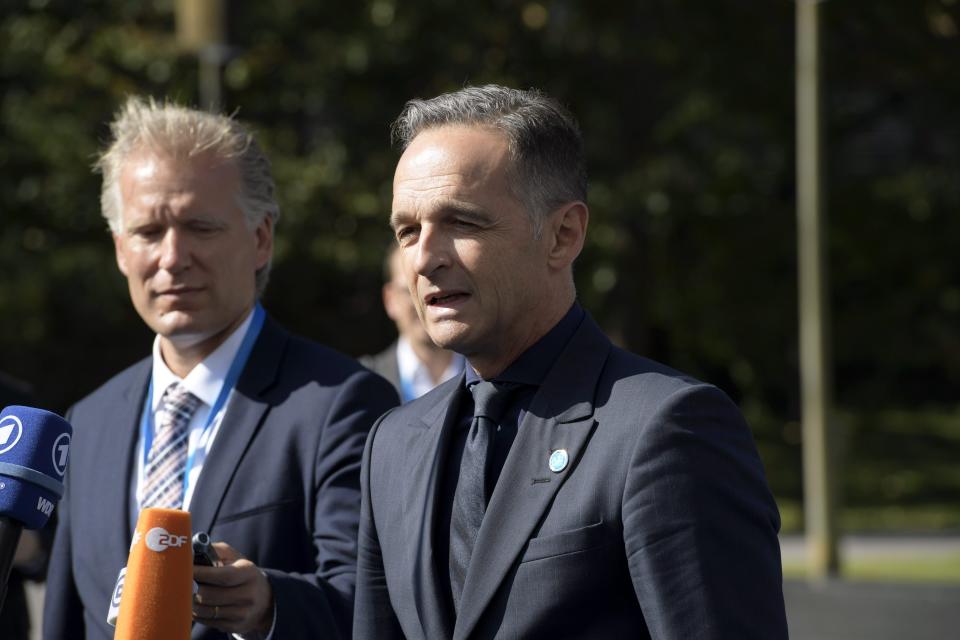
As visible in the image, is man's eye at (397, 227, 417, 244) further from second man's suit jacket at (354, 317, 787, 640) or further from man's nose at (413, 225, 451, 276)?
second man's suit jacket at (354, 317, 787, 640)

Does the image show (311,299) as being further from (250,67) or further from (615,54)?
(615,54)

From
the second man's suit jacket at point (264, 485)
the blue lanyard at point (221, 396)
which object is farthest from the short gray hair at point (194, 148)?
the second man's suit jacket at point (264, 485)

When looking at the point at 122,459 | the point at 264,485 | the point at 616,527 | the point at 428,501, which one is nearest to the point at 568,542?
the point at 616,527

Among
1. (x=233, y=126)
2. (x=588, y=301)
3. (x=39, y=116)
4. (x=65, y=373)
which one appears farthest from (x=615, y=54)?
(x=233, y=126)

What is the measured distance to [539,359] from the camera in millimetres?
2992

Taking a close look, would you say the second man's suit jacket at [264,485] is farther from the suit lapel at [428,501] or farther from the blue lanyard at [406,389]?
the blue lanyard at [406,389]

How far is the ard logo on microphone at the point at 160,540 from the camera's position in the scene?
280 cm

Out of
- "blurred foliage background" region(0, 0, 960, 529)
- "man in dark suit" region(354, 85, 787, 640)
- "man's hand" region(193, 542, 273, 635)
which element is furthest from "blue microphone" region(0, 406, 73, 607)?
"blurred foliage background" region(0, 0, 960, 529)

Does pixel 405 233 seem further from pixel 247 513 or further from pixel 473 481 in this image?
pixel 247 513

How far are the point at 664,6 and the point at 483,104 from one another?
1815 cm

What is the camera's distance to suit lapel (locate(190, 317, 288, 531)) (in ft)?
12.4

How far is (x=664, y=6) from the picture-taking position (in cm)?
2069

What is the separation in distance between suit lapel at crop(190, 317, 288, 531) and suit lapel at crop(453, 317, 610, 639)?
1.10 meters

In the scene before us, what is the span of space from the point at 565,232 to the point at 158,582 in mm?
938
